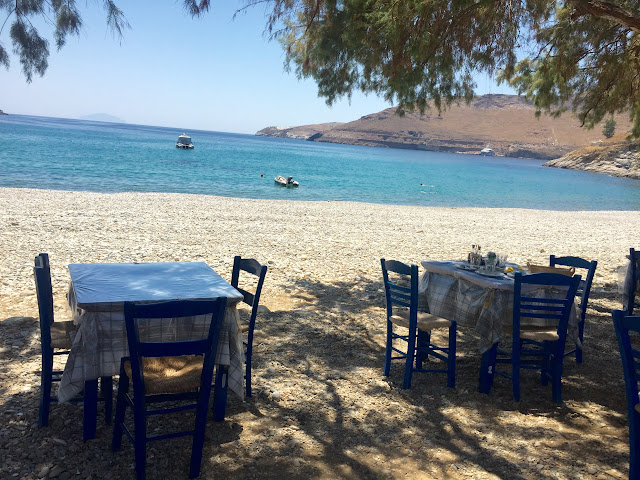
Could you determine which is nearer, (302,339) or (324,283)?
(302,339)

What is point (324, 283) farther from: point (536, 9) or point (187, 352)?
point (187, 352)

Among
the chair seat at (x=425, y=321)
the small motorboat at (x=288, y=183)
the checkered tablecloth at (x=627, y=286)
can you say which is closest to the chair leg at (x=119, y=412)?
the chair seat at (x=425, y=321)

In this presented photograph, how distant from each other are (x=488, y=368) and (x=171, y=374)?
108 inches

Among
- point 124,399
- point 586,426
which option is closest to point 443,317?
point 586,426

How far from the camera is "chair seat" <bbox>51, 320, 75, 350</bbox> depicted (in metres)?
3.81

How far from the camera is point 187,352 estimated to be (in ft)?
9.93

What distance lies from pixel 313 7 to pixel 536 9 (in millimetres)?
2938

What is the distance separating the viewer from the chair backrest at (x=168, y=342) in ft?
9.30

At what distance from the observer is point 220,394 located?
12.5 feet

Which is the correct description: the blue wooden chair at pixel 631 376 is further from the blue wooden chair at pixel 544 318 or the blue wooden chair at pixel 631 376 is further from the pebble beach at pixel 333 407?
the blue wooden chair at pixel 544 318

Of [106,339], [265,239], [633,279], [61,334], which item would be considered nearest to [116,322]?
[106,339]

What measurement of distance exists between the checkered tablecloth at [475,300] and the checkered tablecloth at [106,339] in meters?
2.34

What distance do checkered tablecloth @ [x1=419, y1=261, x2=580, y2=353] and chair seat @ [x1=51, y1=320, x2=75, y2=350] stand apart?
10.7 ft

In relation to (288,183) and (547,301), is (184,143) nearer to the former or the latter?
(288,183)
